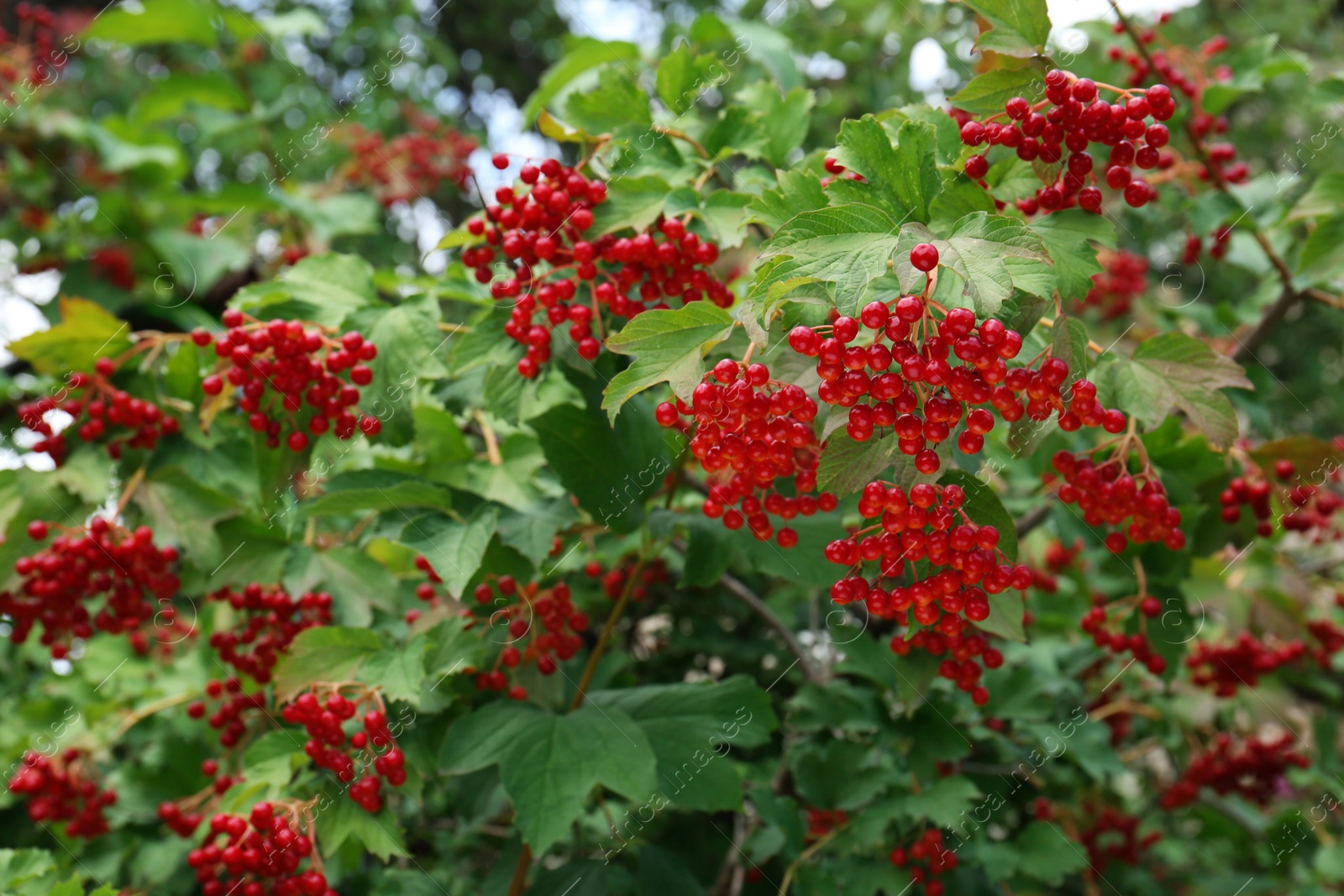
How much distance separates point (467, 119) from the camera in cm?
621

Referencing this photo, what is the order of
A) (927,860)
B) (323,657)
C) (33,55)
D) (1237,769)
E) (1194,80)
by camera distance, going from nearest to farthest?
(323,657) → (927,860) → (1194,80) → (1237,769) → (33,55)

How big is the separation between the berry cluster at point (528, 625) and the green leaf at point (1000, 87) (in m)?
1.13

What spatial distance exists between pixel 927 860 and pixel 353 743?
46.5 inches

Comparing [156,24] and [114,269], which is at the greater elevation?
[156,24]

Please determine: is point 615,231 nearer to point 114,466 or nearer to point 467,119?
point 114,466

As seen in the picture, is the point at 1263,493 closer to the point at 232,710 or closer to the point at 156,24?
the point at 232,710

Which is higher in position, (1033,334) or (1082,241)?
(1082,241)

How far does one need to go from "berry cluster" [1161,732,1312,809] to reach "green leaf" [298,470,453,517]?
2.48m

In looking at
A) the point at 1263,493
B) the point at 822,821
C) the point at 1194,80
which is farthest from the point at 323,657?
the point at 1194,80

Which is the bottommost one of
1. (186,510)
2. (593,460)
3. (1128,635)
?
(1128,635)

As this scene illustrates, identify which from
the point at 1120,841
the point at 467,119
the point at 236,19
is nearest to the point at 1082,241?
the point at 1120,841

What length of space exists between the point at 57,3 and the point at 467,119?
2.81 metres

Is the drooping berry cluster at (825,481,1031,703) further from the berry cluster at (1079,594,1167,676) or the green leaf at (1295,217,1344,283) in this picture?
the green leaf at (1295,217,1344,283)

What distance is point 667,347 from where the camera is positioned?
4.33ft
